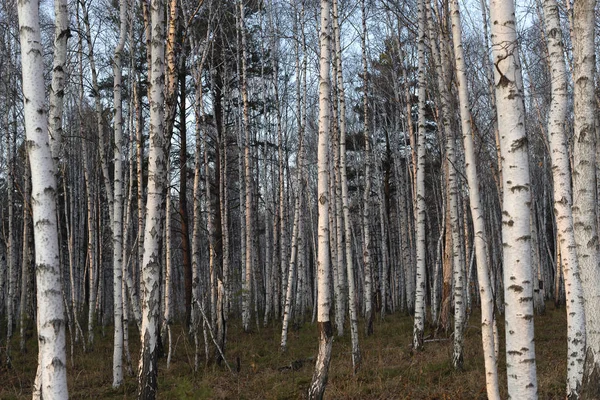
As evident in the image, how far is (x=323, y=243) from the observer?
646cm

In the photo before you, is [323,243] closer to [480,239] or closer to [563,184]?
[480,239]

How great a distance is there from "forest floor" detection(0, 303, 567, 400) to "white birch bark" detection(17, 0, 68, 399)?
1.88 meters

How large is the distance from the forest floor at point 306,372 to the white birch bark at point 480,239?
59.5 inches

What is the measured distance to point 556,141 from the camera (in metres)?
5.41

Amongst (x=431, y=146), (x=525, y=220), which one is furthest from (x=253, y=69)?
(x=525, y=220)

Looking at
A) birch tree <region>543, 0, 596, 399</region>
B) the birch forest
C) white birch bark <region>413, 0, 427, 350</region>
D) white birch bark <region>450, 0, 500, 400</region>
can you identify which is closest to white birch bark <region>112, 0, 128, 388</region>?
the birch forest

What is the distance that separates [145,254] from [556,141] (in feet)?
15.4

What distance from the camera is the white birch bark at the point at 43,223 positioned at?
3.74 metres

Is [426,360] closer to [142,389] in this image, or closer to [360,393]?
[360,393]

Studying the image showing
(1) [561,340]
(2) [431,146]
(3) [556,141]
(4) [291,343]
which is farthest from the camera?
(2) [431,146]

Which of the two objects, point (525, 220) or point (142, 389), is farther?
point (142, 389)

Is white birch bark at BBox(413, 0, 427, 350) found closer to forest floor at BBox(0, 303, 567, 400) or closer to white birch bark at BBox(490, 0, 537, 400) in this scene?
forest floor at BBox(0, 303, 567, 400)

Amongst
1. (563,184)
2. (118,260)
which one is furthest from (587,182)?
(118,260)

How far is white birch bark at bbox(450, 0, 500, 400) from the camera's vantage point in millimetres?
5305
